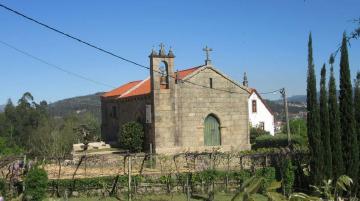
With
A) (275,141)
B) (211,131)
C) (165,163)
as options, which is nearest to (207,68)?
(211,131)

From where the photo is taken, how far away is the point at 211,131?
2992 centimetres

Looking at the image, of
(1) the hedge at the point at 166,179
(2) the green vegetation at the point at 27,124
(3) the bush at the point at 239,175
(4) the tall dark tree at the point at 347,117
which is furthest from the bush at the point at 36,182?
(2) the green vegetation at the point at 27,124

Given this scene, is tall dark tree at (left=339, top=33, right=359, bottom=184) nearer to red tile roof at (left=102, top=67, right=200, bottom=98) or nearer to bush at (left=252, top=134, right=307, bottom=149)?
red tile roof at (left=102, top=67, right=200, bottom=98)

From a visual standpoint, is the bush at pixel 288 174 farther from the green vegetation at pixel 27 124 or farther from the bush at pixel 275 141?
the green vegetation at pixel 27 124

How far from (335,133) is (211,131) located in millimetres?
Answer: 10007

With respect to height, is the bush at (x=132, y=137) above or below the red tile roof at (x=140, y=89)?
below

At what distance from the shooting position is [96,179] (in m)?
20.1

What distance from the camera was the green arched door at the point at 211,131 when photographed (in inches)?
1171

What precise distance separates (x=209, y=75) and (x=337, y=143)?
10660 mm

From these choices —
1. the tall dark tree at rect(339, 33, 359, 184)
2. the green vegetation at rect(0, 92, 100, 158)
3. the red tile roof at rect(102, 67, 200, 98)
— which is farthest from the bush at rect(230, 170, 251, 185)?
the green vegetation at rect(0, 92, 100, 158)

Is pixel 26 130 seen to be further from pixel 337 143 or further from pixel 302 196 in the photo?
pixel 302 196

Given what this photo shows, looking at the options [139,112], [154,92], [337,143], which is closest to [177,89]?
[154,92]

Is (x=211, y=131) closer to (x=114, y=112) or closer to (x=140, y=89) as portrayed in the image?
(x=140, y=89)

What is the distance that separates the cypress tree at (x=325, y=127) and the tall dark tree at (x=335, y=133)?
0.29 metres
